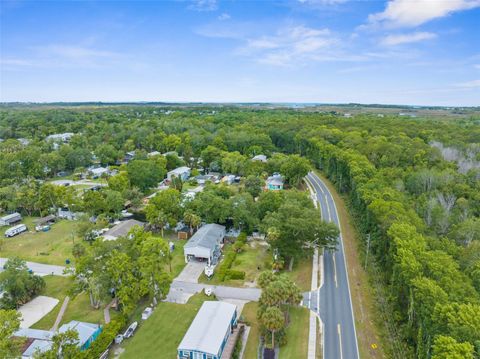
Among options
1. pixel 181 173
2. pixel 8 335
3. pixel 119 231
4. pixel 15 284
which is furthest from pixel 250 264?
pixel 181 173

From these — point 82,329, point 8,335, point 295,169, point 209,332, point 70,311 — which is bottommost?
point 70,311

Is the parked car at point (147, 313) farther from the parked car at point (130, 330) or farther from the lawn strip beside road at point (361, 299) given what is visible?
the lawn strip beside road at point (361, 299)

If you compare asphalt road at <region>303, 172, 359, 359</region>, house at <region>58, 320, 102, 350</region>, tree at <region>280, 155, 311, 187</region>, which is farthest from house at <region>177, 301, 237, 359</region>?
tree at <region>280, 155, 311, 187</region>

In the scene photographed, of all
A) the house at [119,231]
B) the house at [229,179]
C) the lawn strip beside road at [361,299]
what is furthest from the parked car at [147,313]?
the house at [229,179]

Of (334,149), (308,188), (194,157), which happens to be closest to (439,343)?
(308,188)

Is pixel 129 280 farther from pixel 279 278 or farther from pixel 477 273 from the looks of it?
pixel 477 273

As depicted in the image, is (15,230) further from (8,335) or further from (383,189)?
(383,189)

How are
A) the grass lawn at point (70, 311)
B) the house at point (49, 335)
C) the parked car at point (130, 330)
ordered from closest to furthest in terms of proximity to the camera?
the house at point (49, 335) → the parked car at point (130, 330) → the grass lawn at point (70, 311)
